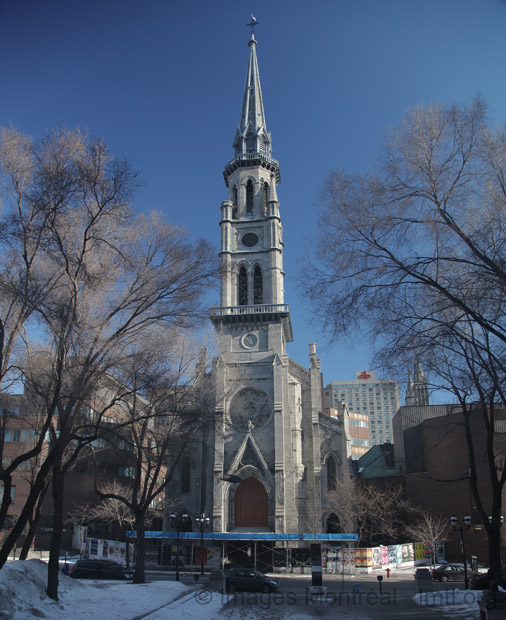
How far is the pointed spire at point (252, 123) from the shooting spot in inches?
2234

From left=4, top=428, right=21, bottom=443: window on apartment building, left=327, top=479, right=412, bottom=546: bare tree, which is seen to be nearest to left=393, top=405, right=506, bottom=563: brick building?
left=327, top=479, right=412, bottom=546: bare tree

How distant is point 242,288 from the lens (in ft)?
164

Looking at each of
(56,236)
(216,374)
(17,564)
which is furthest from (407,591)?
(216,374)

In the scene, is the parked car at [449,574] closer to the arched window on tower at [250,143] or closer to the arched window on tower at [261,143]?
the arched window on tower at [261,143]

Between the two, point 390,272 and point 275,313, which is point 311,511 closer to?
point 275,313

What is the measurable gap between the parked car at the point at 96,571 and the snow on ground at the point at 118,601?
5.98m

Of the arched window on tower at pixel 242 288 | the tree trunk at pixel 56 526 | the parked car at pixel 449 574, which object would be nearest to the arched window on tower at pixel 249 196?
the arched window on tower at pixel 242 288

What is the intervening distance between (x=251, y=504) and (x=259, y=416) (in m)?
6.89

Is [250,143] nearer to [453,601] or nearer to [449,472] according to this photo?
[449,472]

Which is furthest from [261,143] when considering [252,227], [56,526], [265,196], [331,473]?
[56,526]

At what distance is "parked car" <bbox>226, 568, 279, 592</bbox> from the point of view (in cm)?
2267

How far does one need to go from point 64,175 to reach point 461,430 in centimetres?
3994

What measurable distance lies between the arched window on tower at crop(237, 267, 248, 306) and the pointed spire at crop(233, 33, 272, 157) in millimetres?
13750

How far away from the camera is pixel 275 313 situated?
46.6 metres
